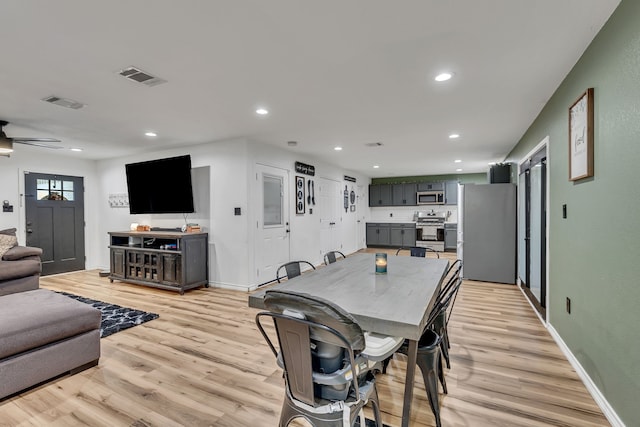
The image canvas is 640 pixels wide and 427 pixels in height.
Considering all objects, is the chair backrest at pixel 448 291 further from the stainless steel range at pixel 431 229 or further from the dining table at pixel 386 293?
the stainless steel range at pixel 431 229

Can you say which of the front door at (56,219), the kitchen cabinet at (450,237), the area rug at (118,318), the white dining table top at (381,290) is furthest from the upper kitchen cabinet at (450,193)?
the front door at (56,219)

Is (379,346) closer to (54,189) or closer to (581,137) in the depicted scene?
(581,137)

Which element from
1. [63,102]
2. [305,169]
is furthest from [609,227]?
[305,169]

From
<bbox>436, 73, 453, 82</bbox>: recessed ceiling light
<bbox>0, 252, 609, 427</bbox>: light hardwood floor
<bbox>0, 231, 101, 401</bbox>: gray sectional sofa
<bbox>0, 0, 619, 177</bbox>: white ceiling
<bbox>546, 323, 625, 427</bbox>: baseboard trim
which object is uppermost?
<bbox>0, 0, 619, 177</bbox>: white ceiling

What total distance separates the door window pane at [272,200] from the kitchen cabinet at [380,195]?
5410 millimetres

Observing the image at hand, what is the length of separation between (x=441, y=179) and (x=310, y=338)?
30.9ft

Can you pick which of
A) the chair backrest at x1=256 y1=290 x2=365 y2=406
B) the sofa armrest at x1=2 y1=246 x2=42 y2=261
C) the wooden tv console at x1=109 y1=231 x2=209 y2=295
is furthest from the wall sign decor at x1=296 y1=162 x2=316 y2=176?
the chair backrest at x1=256 y1=290 x2=365 y2=406

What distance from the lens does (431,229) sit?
30.4 ft

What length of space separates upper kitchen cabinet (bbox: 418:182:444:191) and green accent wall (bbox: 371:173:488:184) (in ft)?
0.84

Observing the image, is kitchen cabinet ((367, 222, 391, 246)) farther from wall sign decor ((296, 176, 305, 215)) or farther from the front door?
the front door

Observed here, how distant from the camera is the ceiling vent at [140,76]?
7.99 ft

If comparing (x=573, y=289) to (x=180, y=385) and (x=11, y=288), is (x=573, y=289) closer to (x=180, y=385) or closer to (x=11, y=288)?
(x=180, y=385)

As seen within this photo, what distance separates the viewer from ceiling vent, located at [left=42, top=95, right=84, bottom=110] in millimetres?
3008

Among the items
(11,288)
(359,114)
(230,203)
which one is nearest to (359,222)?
(230,203)
